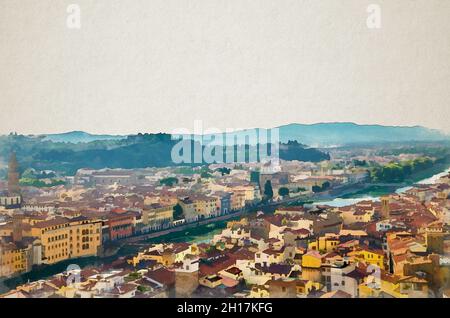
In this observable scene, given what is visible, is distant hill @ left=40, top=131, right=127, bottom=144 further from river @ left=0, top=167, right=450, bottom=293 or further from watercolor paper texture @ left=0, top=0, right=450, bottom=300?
river @ left=0, top=167, right=450, bottom=293

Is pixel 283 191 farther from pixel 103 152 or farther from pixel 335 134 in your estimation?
pixel 103 152

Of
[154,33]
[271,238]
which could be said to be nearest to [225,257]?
[271,238]

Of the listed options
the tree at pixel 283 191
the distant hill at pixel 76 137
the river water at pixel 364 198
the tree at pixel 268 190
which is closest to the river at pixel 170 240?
the river water at pixel 364 198

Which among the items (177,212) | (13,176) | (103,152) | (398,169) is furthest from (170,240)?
(398,169)

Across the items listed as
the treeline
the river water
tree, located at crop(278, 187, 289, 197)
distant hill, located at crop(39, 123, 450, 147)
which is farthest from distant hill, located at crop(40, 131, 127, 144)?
the treeline

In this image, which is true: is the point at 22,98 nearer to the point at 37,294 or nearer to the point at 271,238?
the point at 37,294

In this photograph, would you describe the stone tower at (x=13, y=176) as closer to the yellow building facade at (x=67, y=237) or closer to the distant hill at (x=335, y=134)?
the distant hill at (x=335, y=134)
